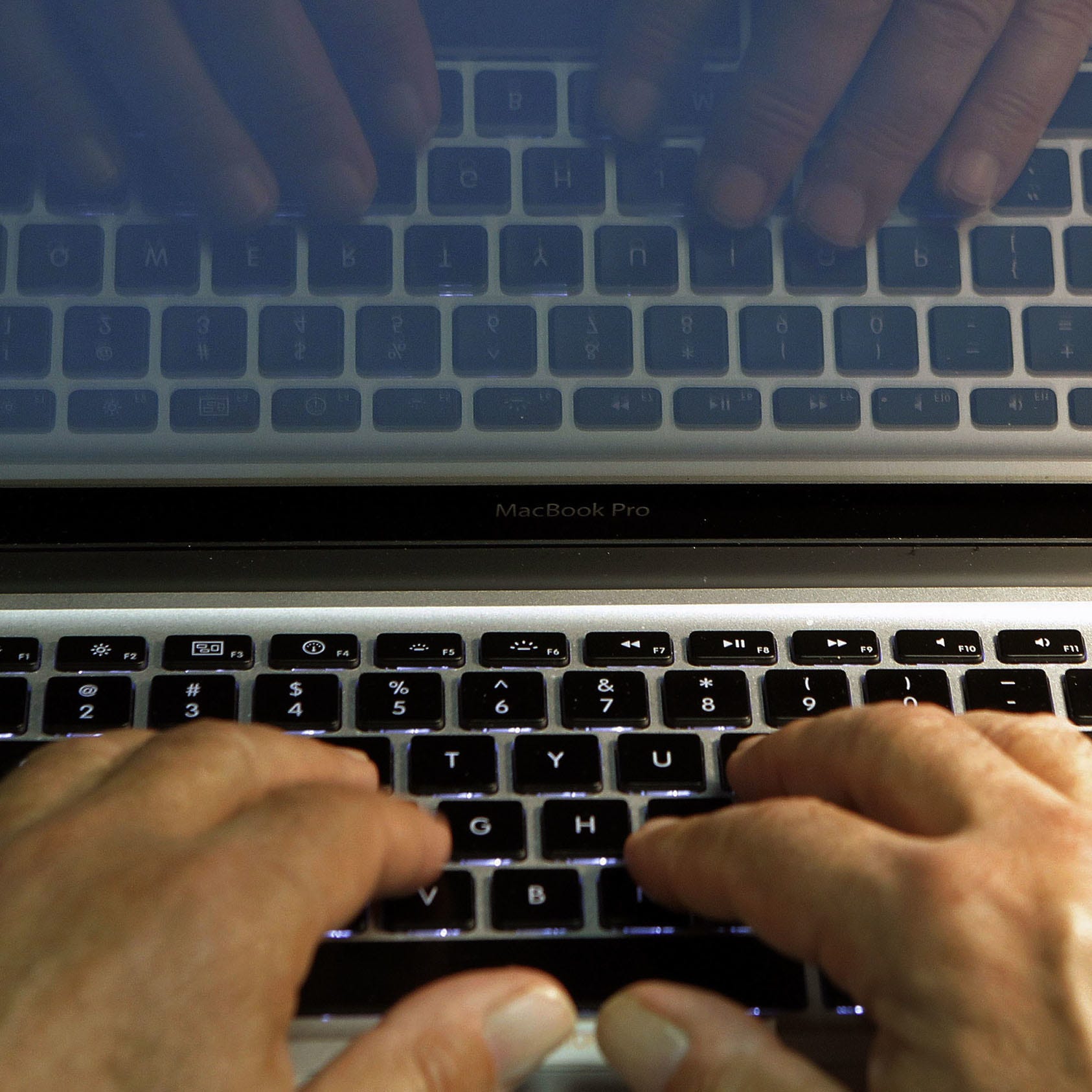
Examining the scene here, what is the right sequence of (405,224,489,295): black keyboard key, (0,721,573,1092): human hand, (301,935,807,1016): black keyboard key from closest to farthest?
(0,721,573,1092): human hand
(301,935,807,1016): black keyboard key
(405,224,489,295): black keyboard key

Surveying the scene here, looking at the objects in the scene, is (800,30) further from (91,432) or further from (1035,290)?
(91,432)

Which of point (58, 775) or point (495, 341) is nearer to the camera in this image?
point (58, 775)

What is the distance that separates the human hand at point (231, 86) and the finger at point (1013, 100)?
1.00ft

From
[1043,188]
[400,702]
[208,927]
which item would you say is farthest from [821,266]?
[208,927]

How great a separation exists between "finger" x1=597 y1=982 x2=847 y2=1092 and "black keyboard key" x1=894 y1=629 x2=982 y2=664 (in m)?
0.24

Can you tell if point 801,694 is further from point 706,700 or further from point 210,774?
point 210,774

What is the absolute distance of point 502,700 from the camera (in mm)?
526

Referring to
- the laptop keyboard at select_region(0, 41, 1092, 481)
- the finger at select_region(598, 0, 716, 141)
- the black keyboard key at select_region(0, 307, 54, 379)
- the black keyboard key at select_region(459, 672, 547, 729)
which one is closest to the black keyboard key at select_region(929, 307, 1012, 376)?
the laptop keyboard at select_region(0, 41, 1092, 481)

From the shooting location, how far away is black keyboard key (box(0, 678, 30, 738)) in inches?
20.3

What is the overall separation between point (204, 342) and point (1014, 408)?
1.60ft

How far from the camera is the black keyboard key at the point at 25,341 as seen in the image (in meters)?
0.55

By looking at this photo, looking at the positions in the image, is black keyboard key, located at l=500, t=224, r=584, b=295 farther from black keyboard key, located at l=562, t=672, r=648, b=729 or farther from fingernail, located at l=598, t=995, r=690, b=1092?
fingernail, located at l=598, t=995, r=690, b=1092

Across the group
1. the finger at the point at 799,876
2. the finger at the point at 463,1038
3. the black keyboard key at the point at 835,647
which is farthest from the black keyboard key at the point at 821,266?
the finger at the point at 463,1038

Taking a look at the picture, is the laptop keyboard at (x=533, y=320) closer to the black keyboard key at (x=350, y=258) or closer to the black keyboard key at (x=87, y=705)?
the black keyboard key at (x=350, y=258)
